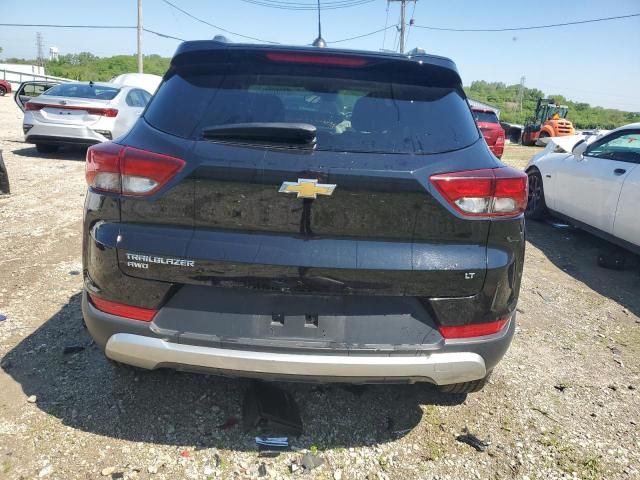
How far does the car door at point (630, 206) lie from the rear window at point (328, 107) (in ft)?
12.0

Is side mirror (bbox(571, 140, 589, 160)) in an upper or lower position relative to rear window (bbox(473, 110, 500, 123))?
lower

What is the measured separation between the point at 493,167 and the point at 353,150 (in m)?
0.60

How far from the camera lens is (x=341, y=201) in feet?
6.47

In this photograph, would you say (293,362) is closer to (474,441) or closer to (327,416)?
(327,416)

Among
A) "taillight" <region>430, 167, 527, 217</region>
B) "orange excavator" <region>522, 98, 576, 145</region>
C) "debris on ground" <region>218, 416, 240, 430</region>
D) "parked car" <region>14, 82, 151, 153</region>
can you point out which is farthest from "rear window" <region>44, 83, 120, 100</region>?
"orange excavator" <region>522, 98, 576, 145</region>

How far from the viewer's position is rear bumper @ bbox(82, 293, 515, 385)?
6.62 feet

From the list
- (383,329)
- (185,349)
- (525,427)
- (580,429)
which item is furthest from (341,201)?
(580,429)

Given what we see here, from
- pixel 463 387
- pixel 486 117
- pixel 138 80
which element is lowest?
pixel 463 387

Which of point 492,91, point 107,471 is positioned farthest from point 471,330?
point 492,91

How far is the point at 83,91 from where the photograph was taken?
33.1 ft

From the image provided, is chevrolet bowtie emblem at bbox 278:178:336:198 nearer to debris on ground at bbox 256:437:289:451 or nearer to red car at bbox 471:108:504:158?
debris on ground at bbox 256:437:289:451

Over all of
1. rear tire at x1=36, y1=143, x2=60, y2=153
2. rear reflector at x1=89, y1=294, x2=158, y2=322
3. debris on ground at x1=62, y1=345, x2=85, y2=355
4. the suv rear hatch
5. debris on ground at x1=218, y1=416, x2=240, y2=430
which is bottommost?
debris on ground at x1=218, y1=416, x2=240, y2=430

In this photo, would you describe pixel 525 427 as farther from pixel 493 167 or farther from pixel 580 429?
pixel 493 167

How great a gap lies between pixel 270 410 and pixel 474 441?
105 centimetres
